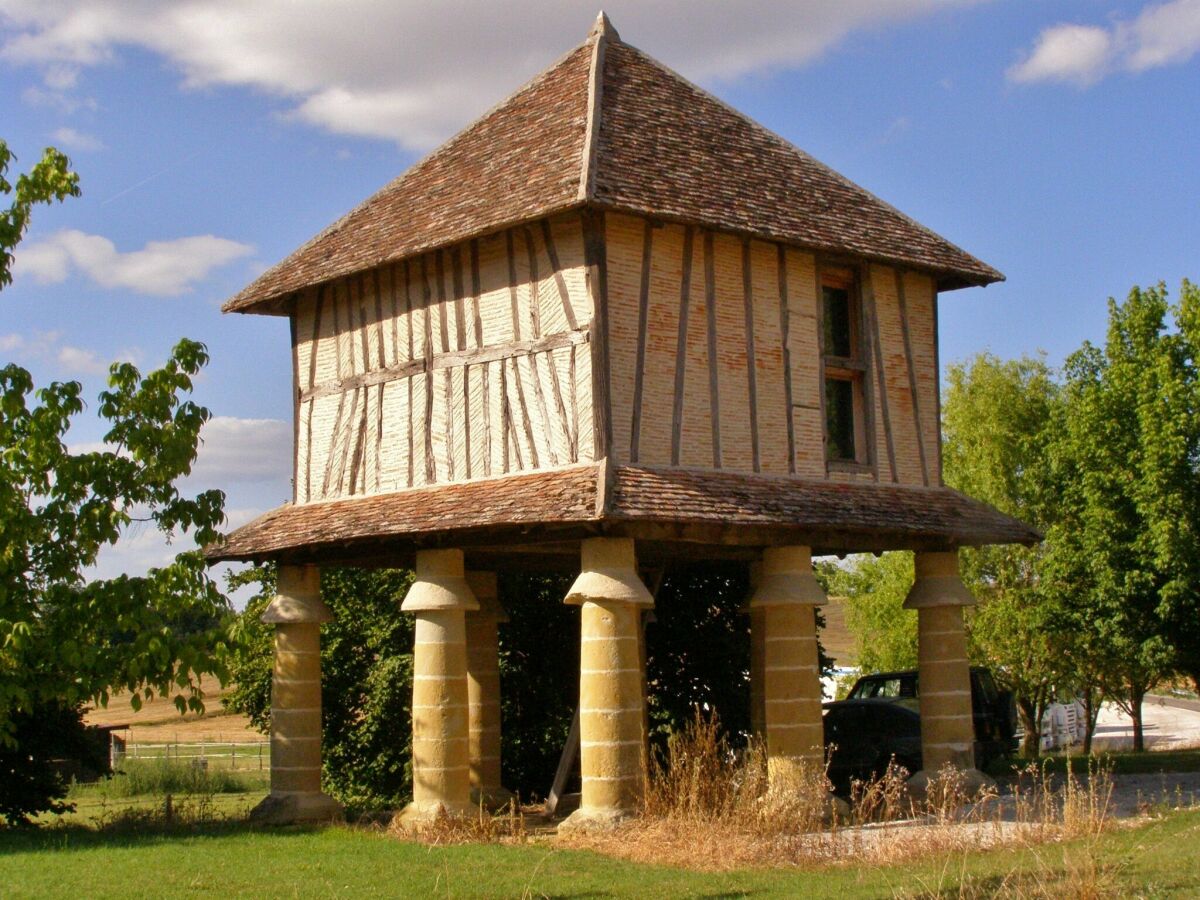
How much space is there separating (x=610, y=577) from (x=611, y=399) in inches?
74.5

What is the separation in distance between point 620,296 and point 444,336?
253 cm

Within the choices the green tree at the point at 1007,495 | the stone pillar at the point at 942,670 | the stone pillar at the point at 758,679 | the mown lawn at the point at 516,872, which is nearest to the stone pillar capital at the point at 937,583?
the stone pillar at the point at 942,670

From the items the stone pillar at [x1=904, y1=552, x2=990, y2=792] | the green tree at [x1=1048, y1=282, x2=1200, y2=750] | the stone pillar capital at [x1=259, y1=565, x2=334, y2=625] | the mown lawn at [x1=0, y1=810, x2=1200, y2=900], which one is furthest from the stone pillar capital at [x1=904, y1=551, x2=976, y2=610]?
the green tree at [x1=1048, y1=282, x2=1200, y2=750]

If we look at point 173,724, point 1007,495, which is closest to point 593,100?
point 1007,495

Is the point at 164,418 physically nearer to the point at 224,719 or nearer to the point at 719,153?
the point at 719,153

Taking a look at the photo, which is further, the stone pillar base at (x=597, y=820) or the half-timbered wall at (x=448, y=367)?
the half-timbered wall at (x=448, y=367)

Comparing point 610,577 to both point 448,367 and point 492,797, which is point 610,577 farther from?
point 492,797

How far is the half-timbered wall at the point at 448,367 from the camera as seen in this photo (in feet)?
50.3

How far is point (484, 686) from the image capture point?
1945 cm

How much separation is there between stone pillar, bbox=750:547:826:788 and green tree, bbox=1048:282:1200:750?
40.0 feet

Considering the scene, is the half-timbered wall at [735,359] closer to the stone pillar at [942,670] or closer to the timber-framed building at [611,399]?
the timber-framed building at [611,399]

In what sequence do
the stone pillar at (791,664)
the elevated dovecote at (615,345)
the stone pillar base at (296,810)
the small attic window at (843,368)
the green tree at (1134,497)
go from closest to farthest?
the elevated dovecote at (615,345), the stone pillar at (791,664), the stone pillar base at (296,810), the small attic window at (843,368), the green tree at (1134,497)

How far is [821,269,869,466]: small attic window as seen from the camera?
1700 centimetres

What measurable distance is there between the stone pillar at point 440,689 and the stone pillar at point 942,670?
5611mm
